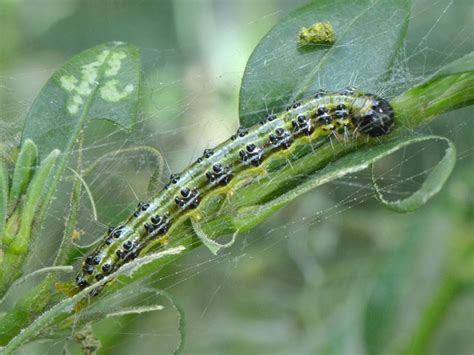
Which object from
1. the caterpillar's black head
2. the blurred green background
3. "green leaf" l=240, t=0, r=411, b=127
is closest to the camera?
Result: the caterpillar's black head

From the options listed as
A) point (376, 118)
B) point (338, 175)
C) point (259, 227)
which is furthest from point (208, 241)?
point (259, 227)

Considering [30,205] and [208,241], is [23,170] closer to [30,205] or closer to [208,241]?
[30,205]

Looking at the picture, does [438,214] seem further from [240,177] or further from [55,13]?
[55,13]

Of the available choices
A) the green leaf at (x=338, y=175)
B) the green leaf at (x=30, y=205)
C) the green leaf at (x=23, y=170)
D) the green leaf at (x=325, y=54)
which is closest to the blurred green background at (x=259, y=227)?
the green leaf at (x=325, y=54)

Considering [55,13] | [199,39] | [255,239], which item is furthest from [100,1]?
[255,239]

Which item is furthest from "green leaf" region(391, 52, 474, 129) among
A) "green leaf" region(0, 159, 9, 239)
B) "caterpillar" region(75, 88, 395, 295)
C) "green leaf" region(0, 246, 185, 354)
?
"green leaf" region(0, 159, 9, 239)

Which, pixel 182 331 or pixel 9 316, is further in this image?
pixel 182 331

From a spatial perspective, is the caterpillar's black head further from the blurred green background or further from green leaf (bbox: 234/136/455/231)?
the blurred green background
